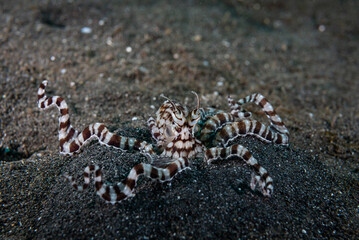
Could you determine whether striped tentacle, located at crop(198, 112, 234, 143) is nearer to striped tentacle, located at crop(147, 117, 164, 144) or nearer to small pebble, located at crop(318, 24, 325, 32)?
striped tentacle, located at crop(147, 117, 164, 144)

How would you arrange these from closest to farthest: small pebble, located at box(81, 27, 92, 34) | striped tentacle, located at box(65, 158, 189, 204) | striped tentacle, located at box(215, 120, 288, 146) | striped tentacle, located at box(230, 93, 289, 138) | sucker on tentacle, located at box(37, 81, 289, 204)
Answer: striped tentacle, located at box(65, 158, 189, 204)
sucker on tentacle, located at box(37, 81, 289, 204)
striped tentacle, located at box(215, 120, 288, 146)
striped tentacle, located at box(230, 93, 289, 138)
small pebble, located at box(81, 27, 92, 34)

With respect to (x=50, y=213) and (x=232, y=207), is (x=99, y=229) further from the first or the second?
(x=232, y=207)

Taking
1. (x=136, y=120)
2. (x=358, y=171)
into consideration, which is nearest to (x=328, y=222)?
(x=358, y=171)

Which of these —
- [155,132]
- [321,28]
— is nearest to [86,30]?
[155,132]

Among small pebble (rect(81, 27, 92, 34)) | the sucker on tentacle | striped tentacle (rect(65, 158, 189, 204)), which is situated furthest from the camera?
small pebble (rect(81, 27, 92, 34))

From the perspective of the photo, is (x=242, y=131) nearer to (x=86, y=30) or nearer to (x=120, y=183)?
(x=120, y=183)

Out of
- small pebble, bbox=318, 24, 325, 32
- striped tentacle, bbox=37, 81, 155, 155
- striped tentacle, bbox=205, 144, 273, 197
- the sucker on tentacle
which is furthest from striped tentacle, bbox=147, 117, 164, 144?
small pebble, bbox=318, 24, 325, 32
